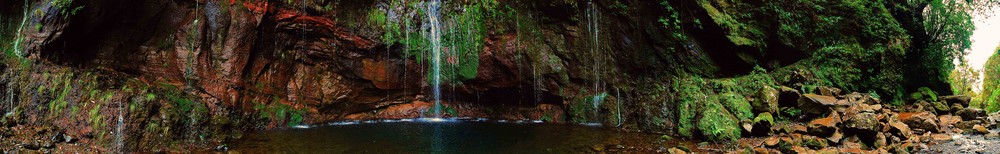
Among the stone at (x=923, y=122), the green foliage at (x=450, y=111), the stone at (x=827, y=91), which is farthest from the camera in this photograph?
the green foliage at (x=450, y=111)

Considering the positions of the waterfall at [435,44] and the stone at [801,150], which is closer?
the stone at [801,150]

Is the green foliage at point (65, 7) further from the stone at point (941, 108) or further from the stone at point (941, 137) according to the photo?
the stone at point (941, 108)

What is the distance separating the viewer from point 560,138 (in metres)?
10.7

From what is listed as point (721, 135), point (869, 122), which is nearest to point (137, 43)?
point (721, 135)

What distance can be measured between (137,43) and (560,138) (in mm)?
9316

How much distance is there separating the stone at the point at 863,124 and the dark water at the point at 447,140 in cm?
317

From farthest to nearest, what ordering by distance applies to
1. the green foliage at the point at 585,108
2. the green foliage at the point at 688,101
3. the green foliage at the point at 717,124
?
1. the green foliage at the point at 585,108
2. the green foliage at the point at 688,101
3. the green foliage at the point at 717,124

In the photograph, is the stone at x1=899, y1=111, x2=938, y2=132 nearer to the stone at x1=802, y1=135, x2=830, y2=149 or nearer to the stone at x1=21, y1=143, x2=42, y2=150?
the stone at x1=802, y1=135, x2=830, y2=149

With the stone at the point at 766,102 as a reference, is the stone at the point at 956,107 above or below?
below

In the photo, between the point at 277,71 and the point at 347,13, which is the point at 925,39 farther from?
the point at 277,71

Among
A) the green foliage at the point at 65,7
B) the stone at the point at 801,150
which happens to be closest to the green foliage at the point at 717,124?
the stone at the point at 801,150

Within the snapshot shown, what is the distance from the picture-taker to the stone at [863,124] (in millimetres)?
8414

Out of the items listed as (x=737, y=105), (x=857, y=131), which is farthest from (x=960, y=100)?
(x=857, y=131)

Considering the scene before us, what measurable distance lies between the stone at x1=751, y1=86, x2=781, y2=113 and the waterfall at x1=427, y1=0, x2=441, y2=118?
8.45 m
